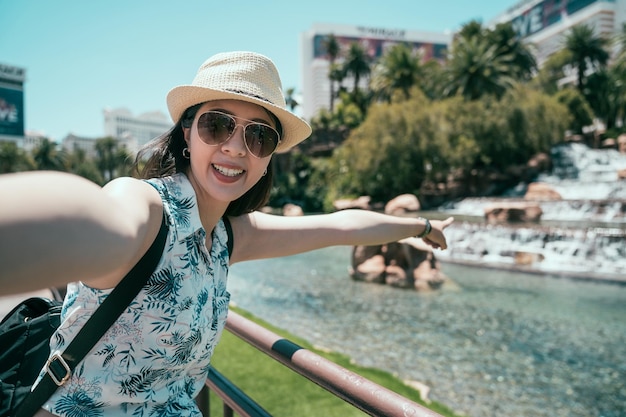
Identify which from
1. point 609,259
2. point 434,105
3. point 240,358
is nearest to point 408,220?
point 240,358

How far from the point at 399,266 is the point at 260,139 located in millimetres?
9054

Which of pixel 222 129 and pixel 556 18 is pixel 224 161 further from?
pixel 556 18

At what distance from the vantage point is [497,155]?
28641 mm

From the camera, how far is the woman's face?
4.20 feet

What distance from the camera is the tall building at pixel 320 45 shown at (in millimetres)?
105062

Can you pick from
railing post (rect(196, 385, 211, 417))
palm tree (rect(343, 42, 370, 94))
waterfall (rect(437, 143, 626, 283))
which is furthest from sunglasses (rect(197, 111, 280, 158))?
palm tree (rect(343, 42, 370, 94))

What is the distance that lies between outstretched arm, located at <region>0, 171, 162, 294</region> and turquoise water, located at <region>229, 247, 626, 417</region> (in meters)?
4.45

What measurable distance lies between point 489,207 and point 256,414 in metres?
17.6

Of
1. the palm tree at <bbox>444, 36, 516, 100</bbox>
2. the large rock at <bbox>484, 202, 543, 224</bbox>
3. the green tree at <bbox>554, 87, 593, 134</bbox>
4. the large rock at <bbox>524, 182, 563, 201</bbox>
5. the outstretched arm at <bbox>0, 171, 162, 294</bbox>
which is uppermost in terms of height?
the palm tree at <bbox>444, 36, 516, 100</bbox>

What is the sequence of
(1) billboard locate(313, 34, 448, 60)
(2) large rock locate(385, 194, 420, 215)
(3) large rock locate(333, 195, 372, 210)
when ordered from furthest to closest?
(1) billboard locate(313, 34, 448, 60)
(3) large rock locate(333, 195, 372, 210)
(2) large rock locate(385, 194, 420, 215)

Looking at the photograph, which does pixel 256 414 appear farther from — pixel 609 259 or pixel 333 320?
pixel 609 259

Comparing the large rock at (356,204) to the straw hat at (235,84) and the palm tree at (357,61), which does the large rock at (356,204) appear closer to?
the straw hat at (235,84)

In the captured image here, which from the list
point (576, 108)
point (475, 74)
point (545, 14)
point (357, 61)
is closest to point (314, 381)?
point (475, 74)

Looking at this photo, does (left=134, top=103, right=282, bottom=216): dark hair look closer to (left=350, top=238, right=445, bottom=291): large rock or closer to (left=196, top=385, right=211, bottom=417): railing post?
(left=196, top=385, right=211, bottom=417): railing post
